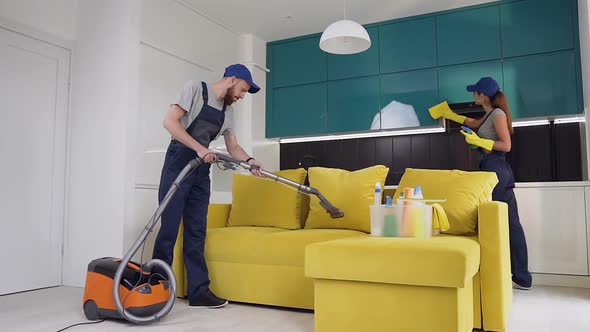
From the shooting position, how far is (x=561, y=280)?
11.9 ft

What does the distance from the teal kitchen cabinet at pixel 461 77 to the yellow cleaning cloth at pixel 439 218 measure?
2341 millimetres

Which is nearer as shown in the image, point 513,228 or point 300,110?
point 513,228

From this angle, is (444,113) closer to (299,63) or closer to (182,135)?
(299,63)

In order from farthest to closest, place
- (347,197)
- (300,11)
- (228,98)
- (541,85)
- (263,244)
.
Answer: (300,11) → (541,85) → (347,197) → (228,98) → (263,244)

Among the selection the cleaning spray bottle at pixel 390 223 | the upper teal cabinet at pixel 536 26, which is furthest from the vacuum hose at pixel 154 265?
the upper teal cabinet at pixel 536 26

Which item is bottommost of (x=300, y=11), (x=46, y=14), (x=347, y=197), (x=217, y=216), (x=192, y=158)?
(x=217, y=216)

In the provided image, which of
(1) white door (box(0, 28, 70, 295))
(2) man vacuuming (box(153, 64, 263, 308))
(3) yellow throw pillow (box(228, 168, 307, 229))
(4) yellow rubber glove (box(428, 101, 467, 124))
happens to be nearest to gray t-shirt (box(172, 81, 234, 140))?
(2) man vacuuming (box(153, 64, 263, 308))

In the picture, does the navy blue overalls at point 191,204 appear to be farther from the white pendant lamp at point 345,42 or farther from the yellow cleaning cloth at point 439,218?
the yellow cleaning cloth at point 439,218

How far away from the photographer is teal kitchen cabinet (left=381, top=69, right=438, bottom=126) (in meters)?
4.67

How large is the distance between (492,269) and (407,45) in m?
3.10

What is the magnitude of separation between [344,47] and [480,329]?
2357 mm

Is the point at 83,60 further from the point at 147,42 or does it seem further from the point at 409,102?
the point at 409,102

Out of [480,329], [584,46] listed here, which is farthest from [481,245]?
[584,46]

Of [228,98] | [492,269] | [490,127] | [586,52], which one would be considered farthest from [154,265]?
[586,52]
